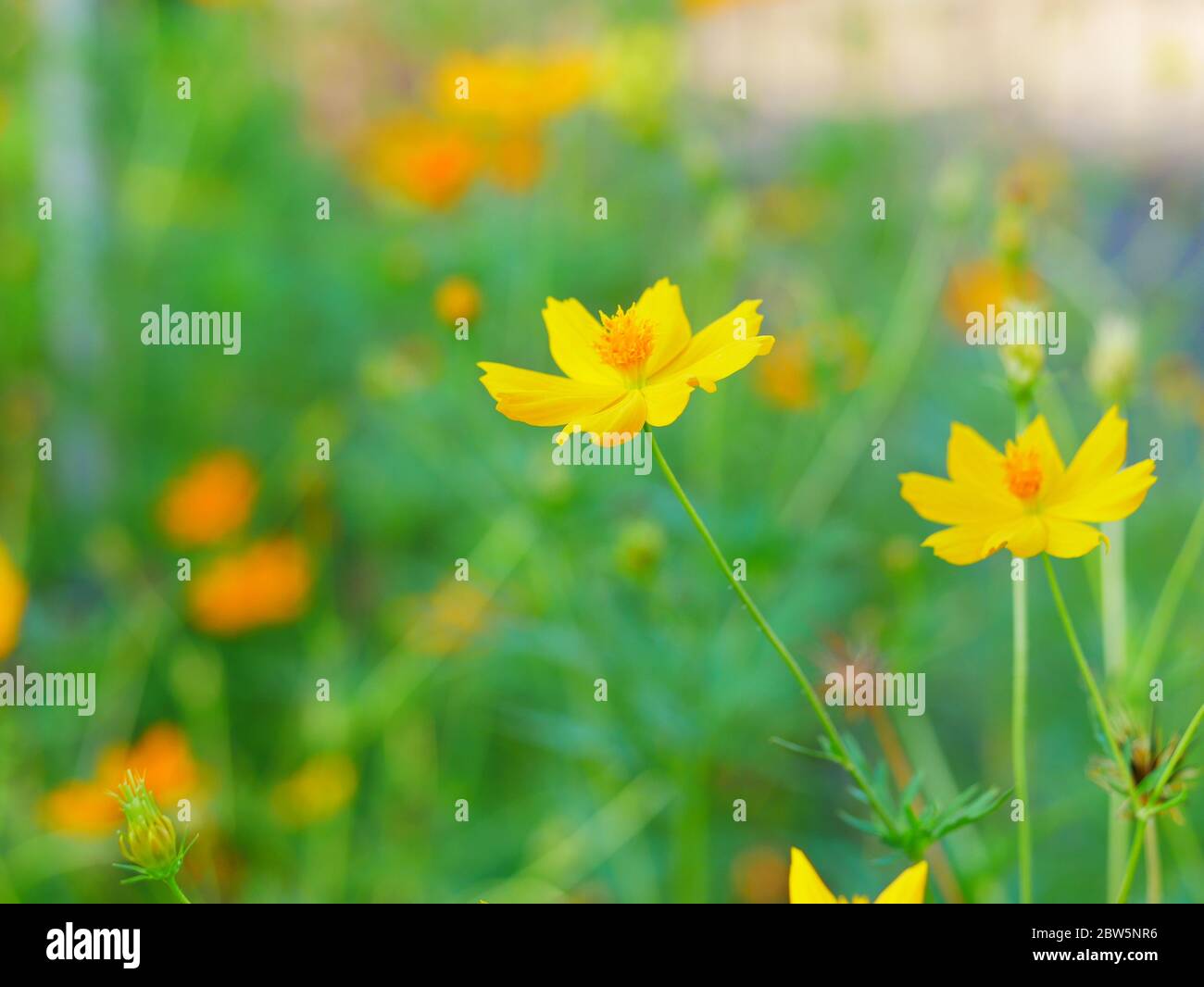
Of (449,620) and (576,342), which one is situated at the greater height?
(576,342)

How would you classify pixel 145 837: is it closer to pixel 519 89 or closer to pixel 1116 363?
pixel 1116 363

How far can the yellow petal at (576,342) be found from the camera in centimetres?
49

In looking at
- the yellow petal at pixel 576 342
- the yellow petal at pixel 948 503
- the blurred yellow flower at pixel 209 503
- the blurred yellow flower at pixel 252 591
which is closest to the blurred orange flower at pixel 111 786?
the blurred yellow flower at pixel 252 591

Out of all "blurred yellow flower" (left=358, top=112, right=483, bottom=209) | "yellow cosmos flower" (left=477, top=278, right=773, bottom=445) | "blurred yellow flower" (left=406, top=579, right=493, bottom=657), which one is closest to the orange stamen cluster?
"yellow cosmos flower" (left=477, top=278, right=773, bottom=445)

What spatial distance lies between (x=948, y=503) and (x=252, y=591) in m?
1.00

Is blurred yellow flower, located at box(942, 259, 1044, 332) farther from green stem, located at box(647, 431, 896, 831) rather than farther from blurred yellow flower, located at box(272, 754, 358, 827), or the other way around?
green stem, located at box(647, 431, 896, 831)

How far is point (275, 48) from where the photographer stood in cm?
232

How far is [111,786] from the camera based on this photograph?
2.99 feet

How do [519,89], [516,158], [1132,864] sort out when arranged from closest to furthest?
[1132,864] < [519,89] < [516,158]

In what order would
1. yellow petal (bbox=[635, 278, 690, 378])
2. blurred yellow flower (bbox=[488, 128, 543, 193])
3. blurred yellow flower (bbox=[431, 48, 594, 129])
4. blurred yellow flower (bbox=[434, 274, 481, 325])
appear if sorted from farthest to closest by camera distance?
1. blurred yellow flower (bbox=[488, 128, 543, 193])
2. blurred yellow flower (bbox=[431, 48, 594, 129])
3. blurred yellow flower (bbox=[434, 274, 481, 325])
4. yellow petal (bbox=[635, 278, 690, 378])

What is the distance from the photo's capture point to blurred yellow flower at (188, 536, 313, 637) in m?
1.29

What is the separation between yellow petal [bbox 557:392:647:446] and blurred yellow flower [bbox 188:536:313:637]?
91cm

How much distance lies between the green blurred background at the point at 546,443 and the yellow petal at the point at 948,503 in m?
0.11

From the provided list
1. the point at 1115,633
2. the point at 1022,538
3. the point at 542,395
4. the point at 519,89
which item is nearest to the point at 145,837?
the point at 542,395
